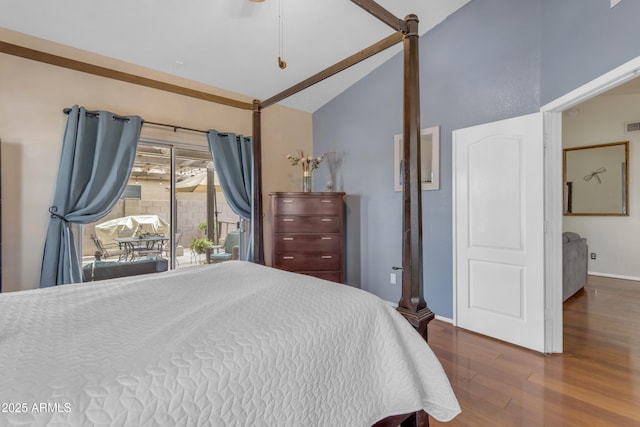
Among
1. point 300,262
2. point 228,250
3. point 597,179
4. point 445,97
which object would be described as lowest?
point 300,262

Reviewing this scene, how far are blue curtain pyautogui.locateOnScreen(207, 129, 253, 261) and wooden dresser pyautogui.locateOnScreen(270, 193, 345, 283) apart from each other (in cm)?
33

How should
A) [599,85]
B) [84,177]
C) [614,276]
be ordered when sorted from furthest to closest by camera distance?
[614,276] < [84,177] < [599,85]

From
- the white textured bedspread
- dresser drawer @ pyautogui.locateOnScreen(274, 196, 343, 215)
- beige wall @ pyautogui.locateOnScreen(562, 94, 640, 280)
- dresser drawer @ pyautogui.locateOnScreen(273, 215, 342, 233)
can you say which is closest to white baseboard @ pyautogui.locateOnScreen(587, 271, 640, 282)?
beige wall @ pyautogui.locateOnScreen(562, 94, 640, 280)

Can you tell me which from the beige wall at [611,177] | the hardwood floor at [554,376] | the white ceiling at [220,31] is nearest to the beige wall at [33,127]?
the white ceiling at [220,31]

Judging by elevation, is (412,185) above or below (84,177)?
below

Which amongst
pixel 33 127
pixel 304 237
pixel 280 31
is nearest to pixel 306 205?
pixel 304 237

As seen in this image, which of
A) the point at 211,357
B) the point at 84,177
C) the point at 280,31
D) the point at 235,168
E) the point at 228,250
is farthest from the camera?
the point at 228,250

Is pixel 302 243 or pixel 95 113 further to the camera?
→ pixel 302 243

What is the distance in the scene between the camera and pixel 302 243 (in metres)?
3.58

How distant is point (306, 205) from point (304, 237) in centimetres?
38

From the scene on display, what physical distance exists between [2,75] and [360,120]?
337 centimetres

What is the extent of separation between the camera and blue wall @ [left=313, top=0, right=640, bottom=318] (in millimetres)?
2242

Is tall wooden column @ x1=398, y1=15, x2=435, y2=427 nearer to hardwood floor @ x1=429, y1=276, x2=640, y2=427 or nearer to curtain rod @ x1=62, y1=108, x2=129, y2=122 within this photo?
hardwood floor @ x1=429, y1=276, x2=640, y2=427

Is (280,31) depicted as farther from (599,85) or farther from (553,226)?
(553,226)
